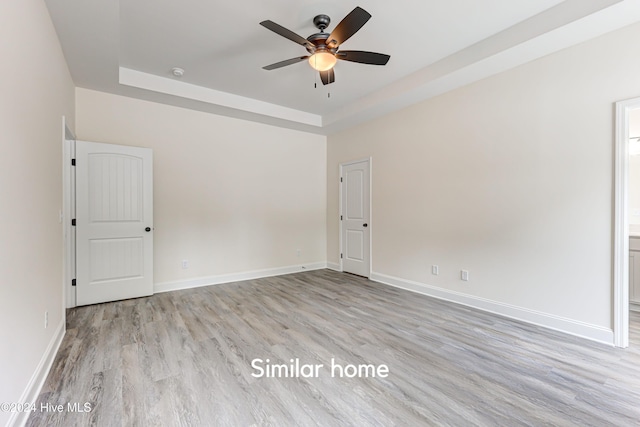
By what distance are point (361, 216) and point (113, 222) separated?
12.4 feet

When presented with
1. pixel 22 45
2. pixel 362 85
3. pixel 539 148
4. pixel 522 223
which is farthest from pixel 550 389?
pixel 22 45

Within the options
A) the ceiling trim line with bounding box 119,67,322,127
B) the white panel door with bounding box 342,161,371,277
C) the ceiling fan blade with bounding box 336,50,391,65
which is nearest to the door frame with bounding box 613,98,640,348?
the ceiling fan blade with bounding box 336,50,391,65

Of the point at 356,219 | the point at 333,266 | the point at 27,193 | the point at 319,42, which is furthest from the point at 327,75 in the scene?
the point at 333,266

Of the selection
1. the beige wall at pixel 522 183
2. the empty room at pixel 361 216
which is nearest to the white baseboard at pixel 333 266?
the empty room at pixel 361 216

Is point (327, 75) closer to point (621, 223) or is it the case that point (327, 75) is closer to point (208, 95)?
point (208, 95)

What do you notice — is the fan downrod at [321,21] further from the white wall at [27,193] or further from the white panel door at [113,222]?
the white panel door at [113,222]

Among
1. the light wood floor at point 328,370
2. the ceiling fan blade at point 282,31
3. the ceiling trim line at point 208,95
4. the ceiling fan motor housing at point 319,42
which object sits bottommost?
the light wood floor at point 328,370

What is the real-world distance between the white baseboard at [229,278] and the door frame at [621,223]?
170 inches

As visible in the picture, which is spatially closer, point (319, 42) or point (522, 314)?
point (319, 42)

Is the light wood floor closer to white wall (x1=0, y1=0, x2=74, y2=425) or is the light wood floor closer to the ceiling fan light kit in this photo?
white wall (x1=0, y1=0, x2=74, y2=425)

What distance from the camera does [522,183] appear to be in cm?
313

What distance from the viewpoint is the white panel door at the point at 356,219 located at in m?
5.14

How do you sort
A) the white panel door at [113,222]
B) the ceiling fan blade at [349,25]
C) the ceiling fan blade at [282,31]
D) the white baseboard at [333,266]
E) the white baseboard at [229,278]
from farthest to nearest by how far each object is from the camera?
the white baseboard at [333,266]
the white baseboard at [229,278]
the white panel door at [113,222]
the ceiling fan blade at [282,31]
the ceiling fan blade at [349,25]

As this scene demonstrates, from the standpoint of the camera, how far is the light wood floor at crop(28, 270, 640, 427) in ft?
5.59
